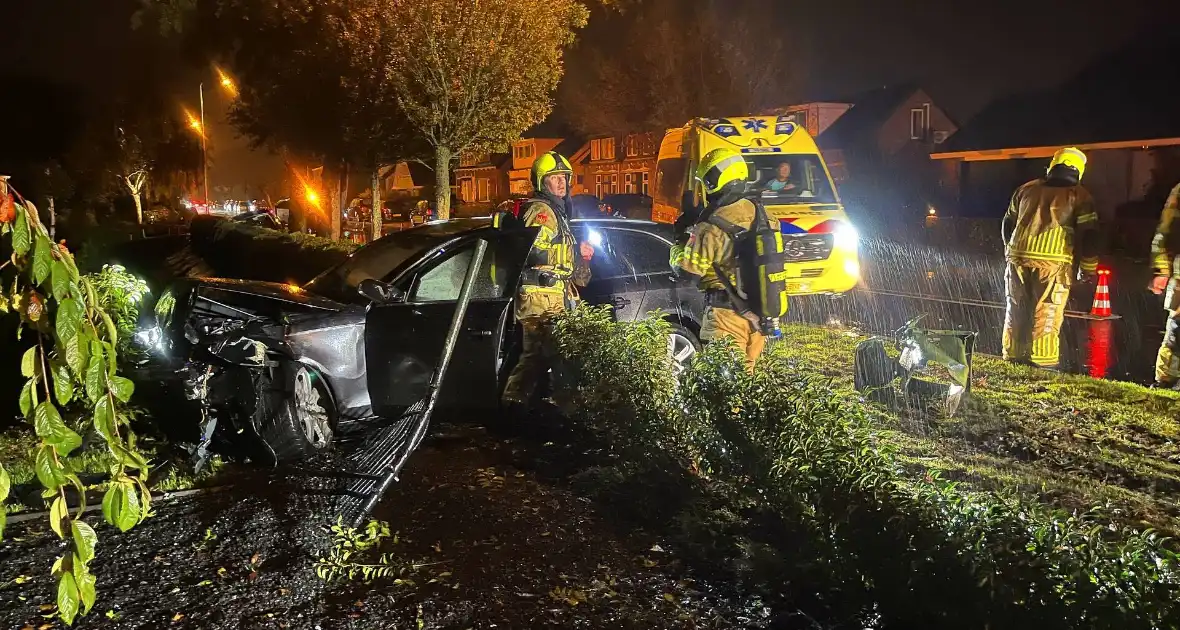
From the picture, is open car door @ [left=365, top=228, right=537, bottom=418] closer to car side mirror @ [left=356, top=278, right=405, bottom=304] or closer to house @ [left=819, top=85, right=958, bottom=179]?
car side mirror @ [left=356, top=278, right=405, bottom=304]

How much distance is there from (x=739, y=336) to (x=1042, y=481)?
188 centimetres

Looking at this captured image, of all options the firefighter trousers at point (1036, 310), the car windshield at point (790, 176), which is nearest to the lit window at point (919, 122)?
the car windshield at point (790, 176)

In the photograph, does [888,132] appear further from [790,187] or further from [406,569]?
[406,569]

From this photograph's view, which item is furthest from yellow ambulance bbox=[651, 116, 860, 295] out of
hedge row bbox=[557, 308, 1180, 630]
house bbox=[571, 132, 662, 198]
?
house bbox=[571, 132, 662, 198]

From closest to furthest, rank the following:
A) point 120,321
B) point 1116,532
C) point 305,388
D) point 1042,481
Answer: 1. point 1116,532
2. point 1042,481
3. point 305,388
4. point 120,321

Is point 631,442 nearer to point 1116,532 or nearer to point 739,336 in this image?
point 739,336

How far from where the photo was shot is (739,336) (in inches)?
239

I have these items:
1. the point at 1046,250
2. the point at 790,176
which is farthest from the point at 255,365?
the point at 790,176

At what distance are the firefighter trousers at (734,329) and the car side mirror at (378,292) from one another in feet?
6.53

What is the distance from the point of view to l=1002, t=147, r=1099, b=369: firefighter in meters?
7.78

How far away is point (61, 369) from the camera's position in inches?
101

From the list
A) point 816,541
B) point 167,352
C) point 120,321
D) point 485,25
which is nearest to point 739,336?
point 816,541

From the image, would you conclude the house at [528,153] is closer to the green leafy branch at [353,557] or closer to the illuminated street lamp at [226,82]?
the illuminated street lamp at [226,82]

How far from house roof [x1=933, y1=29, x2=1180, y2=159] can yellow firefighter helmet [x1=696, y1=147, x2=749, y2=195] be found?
80.8 ft
